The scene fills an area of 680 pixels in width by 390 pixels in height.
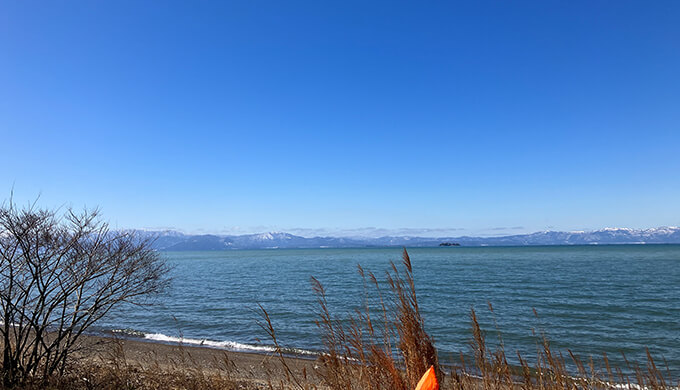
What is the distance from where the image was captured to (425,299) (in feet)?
83.1

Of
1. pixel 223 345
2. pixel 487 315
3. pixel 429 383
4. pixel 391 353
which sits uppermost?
pixel 429 383

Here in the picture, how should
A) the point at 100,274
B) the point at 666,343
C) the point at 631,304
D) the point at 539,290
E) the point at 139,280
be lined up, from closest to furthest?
the point at 100,274 → the point at 139,280 → the point at 666,343 → the point at 631,304 → the point at 539,290

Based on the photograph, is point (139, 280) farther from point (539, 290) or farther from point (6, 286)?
point (539, 290)

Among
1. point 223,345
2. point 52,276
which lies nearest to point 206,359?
point 223,345

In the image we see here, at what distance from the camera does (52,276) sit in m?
7.09

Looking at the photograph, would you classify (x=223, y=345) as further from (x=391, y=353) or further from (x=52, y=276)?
(x=391, y=353)

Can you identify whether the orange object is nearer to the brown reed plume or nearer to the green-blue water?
the brown reed plume

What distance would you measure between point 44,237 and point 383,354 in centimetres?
721

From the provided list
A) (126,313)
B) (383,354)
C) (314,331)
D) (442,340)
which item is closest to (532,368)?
(442,340)

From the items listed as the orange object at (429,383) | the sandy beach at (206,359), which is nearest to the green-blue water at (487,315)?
the sandy beach at (206,359)

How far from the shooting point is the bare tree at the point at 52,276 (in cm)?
672

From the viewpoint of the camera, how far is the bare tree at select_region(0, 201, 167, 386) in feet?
22.1

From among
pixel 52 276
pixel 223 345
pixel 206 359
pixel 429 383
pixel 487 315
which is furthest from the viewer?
pixel 487 315

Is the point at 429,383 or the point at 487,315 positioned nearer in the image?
the point at 429,383
